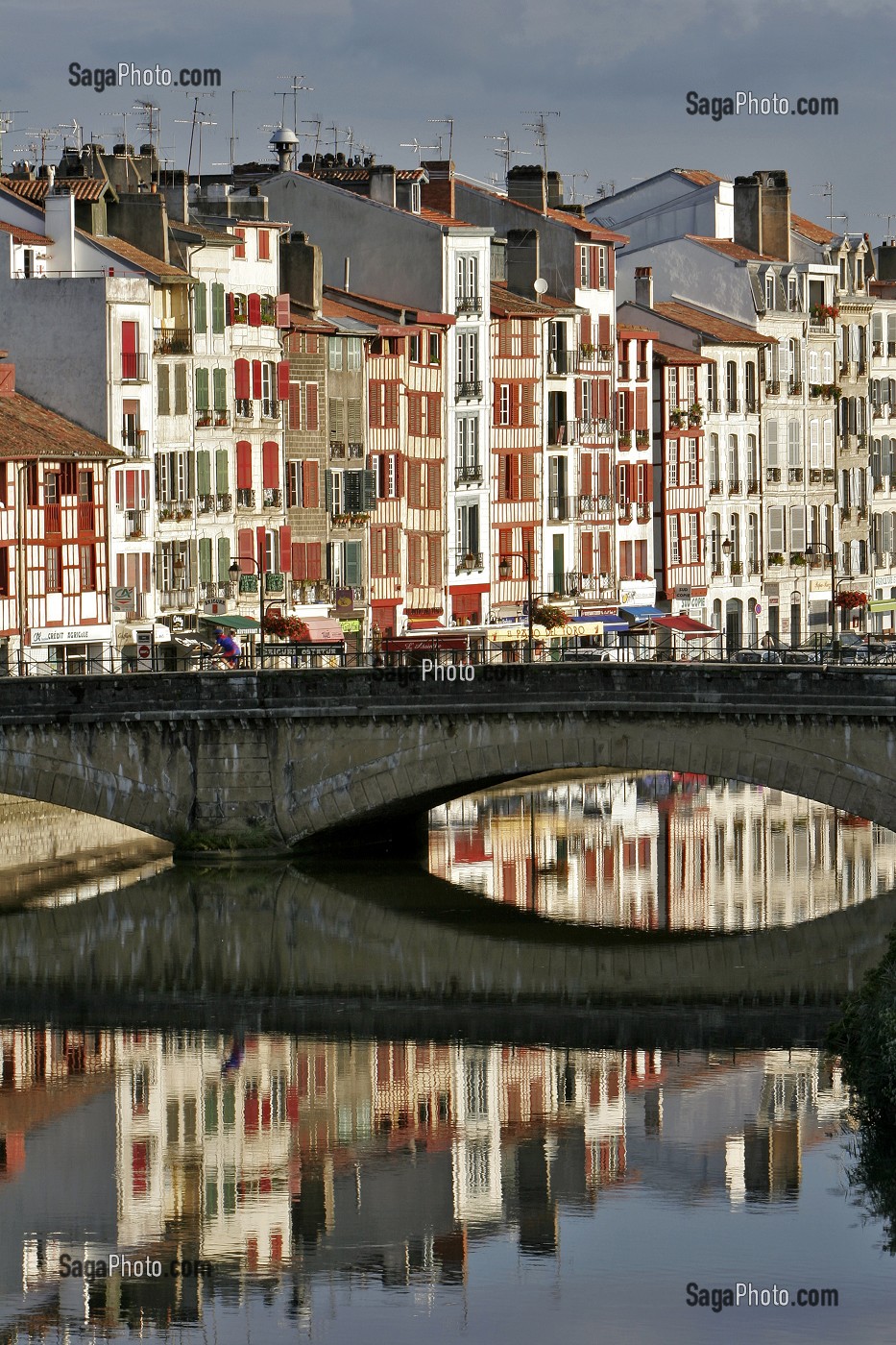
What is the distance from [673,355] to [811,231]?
62.5 ft

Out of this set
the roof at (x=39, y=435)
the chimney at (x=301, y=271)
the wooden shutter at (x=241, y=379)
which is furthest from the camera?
the chimney at (x=301, y=271)

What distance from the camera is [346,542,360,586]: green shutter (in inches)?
4109

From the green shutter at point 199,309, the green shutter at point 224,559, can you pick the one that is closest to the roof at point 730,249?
the green shutter at point 199,309

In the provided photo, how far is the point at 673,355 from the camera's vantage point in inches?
4980

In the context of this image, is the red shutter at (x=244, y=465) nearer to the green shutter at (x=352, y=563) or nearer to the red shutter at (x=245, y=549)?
the red shutter at (x=245, y=549)

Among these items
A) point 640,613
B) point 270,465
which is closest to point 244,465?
point 270,465

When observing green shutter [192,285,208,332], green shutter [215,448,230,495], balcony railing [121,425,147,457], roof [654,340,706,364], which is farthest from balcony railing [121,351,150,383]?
roof [654,340,706,364]

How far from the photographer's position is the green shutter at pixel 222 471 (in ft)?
322

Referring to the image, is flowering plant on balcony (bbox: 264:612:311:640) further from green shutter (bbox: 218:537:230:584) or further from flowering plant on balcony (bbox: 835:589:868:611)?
flowering plant on balcony (bbox: 835:589:868:611)

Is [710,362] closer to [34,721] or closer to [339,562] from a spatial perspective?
[339,562]

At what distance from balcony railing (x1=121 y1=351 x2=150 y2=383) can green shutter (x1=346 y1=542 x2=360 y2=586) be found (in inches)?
503

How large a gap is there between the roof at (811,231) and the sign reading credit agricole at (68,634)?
55.5 meters

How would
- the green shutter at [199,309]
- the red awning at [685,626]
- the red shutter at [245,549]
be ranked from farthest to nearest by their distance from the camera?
1. the red awning at [685,626]
2. the red shutter at [245,549]
3. the green shutter at [199,309]

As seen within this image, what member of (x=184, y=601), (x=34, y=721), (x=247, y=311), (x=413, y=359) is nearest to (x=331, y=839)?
(x=34, y=721)
